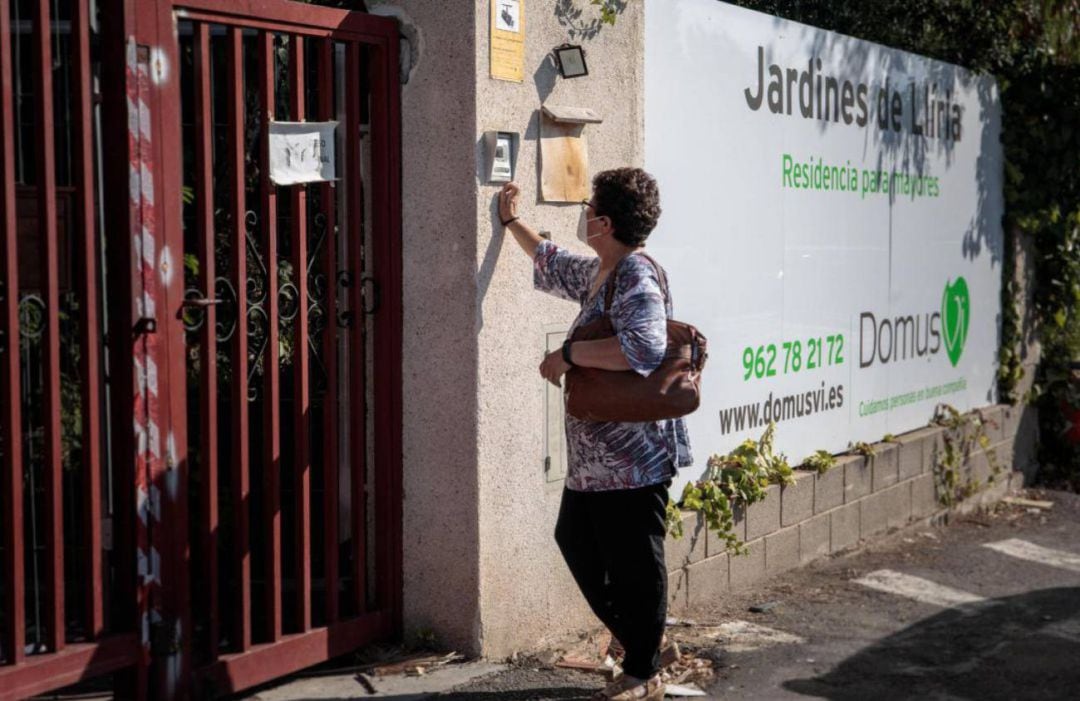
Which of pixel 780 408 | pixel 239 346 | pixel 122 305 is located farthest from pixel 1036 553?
pixel 122 305

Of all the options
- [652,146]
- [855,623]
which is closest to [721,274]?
[652,146]

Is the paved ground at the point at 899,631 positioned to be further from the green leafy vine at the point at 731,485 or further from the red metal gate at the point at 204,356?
the red metal gate at the point at 204,356

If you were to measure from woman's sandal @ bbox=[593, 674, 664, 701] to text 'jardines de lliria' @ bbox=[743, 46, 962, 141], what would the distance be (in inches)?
124

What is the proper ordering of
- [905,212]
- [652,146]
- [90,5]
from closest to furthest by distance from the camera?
[90,5] → [652,146] → [905,212]

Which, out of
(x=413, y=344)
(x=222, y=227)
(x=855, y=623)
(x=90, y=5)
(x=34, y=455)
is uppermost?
(x=90, y=5)

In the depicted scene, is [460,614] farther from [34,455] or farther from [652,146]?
[652,146]

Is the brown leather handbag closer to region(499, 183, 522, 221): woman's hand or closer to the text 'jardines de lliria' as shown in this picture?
region(499, 183, 522, 221): woman's hand

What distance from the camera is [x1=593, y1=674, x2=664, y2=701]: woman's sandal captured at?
16.1ft

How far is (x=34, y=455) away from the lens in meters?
5.18

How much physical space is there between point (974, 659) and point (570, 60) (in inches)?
116

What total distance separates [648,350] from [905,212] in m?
4.42

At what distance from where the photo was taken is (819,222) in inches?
300

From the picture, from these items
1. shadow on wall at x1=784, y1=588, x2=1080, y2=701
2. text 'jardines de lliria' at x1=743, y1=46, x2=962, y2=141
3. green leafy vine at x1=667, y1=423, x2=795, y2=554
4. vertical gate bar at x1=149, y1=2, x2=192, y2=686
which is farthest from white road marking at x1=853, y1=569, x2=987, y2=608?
vertical gate bar at x1=149, y1=2, x2=192, y2=686

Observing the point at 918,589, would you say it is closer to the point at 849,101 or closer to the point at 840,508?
the point at 840,508
